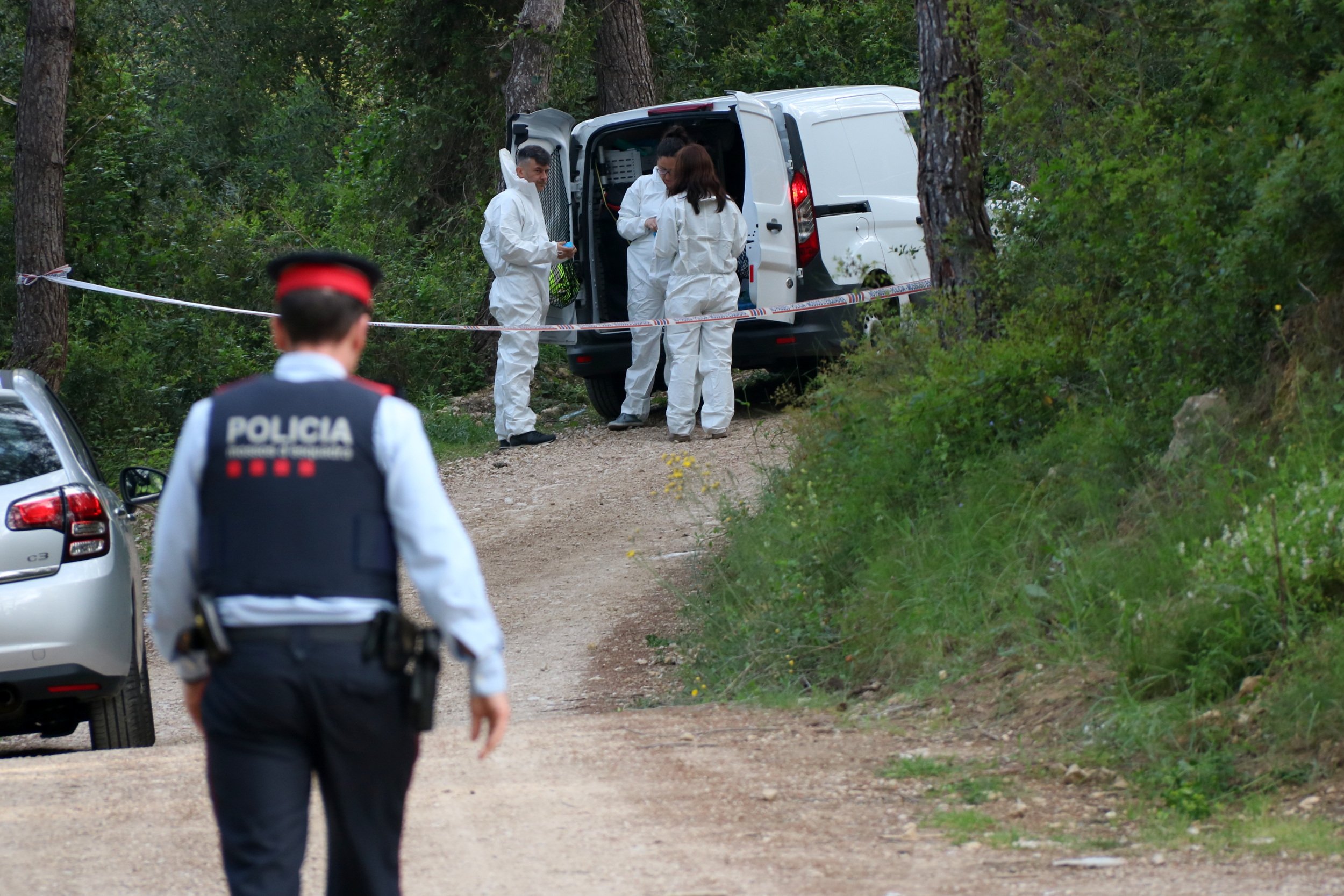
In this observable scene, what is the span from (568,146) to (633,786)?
818 cm

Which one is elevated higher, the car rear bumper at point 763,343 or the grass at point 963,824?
the car rear bumper at point 763,343

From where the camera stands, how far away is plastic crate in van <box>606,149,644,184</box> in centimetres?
1304

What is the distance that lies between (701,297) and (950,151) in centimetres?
341

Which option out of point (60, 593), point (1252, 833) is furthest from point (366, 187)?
point (1252, 833)

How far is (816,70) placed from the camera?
778 inches

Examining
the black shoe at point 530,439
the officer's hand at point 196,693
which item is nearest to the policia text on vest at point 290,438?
the officer's hand at point 196,693

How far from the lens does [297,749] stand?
109 inches

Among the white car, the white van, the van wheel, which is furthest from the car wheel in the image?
the van wheel

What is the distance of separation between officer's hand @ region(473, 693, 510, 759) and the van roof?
8959 millimetres

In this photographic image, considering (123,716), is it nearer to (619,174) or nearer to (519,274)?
(519,274)

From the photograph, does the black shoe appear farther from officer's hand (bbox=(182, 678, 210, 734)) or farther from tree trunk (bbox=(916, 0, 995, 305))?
officer's hand (bbox=(182, 678, 210, 734))

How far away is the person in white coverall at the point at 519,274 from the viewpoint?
1202cm

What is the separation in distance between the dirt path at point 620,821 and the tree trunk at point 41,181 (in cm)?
748

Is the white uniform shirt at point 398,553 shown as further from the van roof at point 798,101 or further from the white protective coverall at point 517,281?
the white protective coverall at point 517,281
